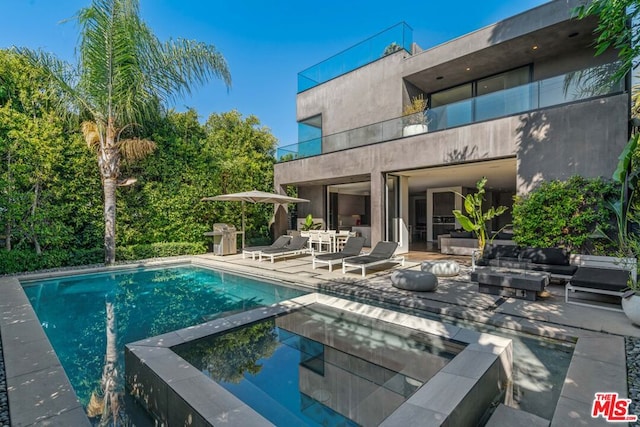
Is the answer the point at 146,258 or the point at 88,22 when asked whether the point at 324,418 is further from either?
the point at 88,22

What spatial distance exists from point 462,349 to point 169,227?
1311 centimetres

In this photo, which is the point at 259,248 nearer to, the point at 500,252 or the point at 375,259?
the point at 375,259

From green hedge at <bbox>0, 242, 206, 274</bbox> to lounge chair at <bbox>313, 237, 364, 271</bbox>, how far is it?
707cm

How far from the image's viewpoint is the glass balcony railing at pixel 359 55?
43.8 feet

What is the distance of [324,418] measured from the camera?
316 cm

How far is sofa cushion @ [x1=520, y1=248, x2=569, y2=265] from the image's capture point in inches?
294

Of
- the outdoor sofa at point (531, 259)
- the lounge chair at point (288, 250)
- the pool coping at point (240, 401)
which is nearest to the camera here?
the pool coping at point (240, 401)

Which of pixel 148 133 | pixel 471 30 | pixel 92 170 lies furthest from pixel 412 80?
pixel 92 170

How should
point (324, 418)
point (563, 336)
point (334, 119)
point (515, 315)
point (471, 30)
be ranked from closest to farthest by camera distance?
point (324, 418) → point (563, 336) → point (515, 315) → point (471, 30) → point (334, 119)

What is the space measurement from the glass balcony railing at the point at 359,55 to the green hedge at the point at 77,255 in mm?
10321

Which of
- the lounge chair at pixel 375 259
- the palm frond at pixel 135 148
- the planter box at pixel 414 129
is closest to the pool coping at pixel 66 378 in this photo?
the lounge chair at pixel 375 259

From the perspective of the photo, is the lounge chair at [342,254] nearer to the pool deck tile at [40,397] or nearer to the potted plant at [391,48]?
the pool deck tile at [40,397]

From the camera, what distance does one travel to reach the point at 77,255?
440 inches

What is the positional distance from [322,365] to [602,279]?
544 cm
